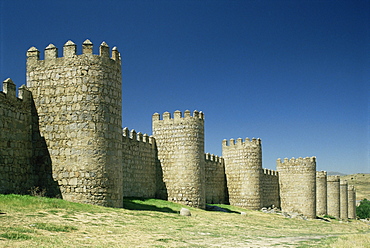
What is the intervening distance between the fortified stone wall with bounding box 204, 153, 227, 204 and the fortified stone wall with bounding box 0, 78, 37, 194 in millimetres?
16331

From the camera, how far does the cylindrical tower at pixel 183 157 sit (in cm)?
2491

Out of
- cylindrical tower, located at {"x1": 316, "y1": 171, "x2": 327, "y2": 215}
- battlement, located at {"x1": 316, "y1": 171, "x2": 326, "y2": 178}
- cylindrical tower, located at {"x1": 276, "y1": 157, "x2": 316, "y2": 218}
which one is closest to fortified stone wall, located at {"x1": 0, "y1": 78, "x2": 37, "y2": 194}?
cylindrical tower, located at {"x1": 276, "y1": 157, "x2": 316, "y2": 218}

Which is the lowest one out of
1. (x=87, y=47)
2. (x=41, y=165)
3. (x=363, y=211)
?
(x=363, y=211)

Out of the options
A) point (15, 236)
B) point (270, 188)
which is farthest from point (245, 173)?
point (15, 236)

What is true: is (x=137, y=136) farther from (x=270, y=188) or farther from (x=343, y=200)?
(x=343, y=200)

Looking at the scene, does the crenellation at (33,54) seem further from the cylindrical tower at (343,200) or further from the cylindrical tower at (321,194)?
the cylindrical tower at (343,200)

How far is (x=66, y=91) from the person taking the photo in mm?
16000

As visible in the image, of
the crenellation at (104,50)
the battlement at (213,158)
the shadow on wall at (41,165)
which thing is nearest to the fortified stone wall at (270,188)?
the battlement at (213,158)

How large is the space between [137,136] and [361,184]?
3878 inches

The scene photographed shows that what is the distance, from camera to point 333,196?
4741 cm

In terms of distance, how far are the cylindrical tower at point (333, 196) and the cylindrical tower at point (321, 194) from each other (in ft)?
15.5

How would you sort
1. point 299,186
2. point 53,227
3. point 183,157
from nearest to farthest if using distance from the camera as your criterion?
point 53,227 → point 183,157 → point 299,186

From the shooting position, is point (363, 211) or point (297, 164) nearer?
point (297, 164)

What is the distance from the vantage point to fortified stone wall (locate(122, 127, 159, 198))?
74.7 ft
